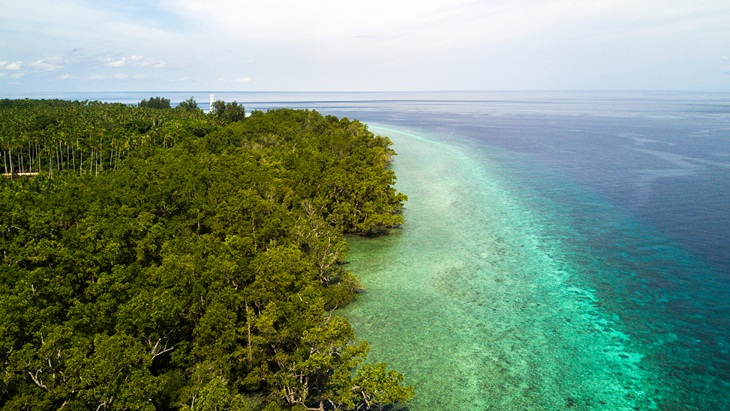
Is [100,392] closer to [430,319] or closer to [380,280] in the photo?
[430,319]

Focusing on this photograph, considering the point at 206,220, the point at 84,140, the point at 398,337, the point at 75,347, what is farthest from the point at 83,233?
the point at 84,140

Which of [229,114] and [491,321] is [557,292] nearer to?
[491,321]

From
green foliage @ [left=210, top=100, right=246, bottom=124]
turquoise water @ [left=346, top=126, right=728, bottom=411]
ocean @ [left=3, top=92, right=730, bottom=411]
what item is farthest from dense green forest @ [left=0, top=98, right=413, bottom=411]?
green foliage @ [left=210, top=100, right=246, bottom=124]

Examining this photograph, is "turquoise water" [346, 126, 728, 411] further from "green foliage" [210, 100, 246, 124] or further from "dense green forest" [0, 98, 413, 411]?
"green foliage" [210, 100, 246, 124]

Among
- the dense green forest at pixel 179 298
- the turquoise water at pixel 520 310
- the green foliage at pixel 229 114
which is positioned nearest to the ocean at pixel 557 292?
the turquoise water at pixel 520 310

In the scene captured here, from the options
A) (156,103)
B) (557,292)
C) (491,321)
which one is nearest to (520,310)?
(491,321)
